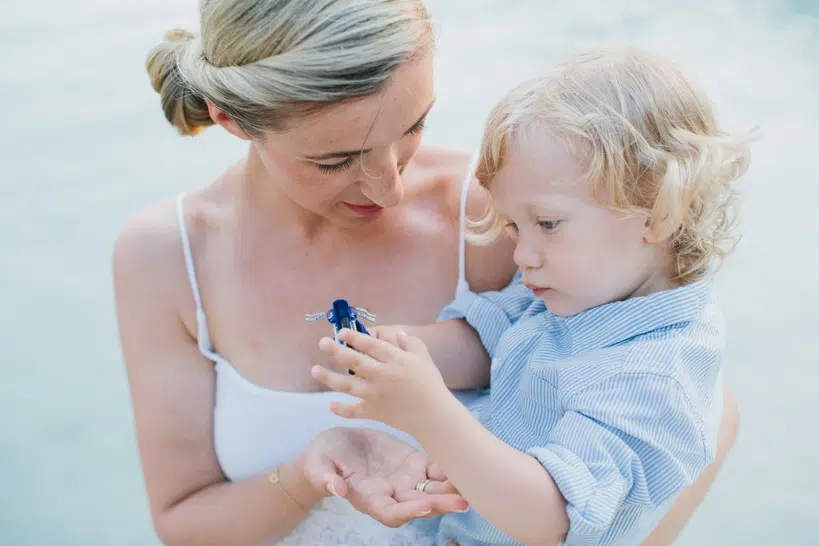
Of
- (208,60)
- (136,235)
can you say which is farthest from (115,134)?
(208,60)

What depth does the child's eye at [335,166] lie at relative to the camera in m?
1.44

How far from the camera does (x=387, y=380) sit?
3.95 ft

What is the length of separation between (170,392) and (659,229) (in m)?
0.91

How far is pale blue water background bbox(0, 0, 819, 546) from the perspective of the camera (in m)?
2.88

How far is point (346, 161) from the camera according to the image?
1439mm

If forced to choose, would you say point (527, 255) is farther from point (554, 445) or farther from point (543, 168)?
point (554, 445)


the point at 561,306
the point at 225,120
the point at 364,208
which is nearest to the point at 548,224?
the point at 561,306

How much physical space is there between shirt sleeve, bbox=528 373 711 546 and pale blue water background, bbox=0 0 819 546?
149 cm

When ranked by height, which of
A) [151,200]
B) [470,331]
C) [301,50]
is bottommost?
[151,200]

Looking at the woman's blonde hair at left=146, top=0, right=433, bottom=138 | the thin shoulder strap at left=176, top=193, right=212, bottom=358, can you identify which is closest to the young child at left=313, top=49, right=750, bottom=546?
the woman's blonde hair at left=146, top=0, right=433, bottom=138

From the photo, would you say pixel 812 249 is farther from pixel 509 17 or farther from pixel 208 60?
pixel 208 60

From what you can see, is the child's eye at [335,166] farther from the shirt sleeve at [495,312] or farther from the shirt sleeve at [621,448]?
the shirt sleeve at [621,448]

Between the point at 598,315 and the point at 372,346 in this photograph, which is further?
→ the point at 598,315

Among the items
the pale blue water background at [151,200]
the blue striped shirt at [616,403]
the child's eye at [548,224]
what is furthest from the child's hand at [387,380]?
the pale blue water background at [151,200]
